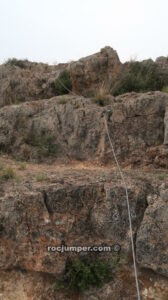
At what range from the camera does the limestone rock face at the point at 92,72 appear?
1029 centimetres

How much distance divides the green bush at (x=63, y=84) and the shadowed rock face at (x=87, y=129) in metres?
1.69

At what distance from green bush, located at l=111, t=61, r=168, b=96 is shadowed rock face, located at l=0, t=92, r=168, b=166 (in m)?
1.44

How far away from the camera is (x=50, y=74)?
36.1 ft

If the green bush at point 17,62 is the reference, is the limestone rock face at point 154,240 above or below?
below

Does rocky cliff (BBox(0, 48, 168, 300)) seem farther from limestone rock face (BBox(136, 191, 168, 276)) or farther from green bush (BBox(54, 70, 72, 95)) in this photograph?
green bush (BBox(54, 70, 72, 95))

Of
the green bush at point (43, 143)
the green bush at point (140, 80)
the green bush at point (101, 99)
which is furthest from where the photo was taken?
the green bush at point (140, 80)

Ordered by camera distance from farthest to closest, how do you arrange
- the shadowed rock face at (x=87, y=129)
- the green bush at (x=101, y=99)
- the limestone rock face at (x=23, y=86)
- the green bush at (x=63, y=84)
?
the limestone rock face at (x=23, y=86) < the green bush at (x=63, y=84) < the green bush at (x=101, y=99) < the shadowed rock face at (x=87, y=129)

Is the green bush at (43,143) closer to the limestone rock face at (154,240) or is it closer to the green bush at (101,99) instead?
the green bush at (101,99)

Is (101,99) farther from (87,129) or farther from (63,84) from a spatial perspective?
(63,84)

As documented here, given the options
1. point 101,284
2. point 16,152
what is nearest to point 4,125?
point 16,152

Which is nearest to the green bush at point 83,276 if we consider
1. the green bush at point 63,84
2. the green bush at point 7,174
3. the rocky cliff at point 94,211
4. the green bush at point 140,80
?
the rocky cliff at point 94,211

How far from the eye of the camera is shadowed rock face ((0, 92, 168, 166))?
23.6ft

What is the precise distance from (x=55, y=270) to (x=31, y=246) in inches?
19.8

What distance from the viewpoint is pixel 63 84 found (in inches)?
400
